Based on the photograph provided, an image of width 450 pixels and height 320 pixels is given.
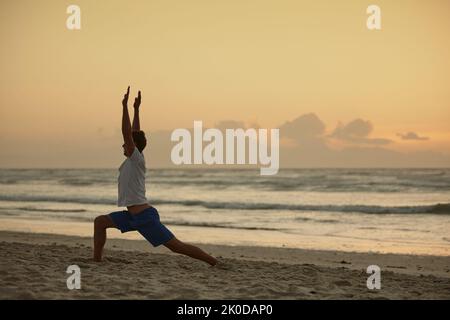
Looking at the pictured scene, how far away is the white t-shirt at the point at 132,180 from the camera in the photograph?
612 cm

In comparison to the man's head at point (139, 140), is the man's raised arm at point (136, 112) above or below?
above

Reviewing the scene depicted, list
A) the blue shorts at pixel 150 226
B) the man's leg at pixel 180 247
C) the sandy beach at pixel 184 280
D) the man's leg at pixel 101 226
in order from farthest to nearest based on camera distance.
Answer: the man's leg at pixel 101 226, the man's leg at pixel 180 247, the blue shorts at pixel 150 226, the sandy beach at pixel 184 280

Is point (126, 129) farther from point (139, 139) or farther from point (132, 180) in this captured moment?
point (132, 180)

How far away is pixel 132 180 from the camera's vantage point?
6.14m

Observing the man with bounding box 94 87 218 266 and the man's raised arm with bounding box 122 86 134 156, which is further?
the man with bounding box 94 87 218 266

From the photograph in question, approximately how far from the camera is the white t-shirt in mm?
6125

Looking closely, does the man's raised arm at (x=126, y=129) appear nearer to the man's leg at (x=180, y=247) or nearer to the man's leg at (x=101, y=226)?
the man's leg at (x=101, y=226)

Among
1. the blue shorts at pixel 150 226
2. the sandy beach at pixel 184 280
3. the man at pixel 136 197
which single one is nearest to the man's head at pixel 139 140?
the man at pixel 136 197

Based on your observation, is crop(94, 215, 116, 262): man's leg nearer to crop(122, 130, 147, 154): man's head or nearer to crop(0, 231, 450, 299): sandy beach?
crop(0, 231, 450, 299): sandy beach

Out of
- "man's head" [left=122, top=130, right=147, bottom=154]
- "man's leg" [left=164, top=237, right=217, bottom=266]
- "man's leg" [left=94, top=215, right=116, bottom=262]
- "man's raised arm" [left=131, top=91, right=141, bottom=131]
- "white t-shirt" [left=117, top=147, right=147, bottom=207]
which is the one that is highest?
"man's raised arm" [left=131, top=91, right=141, bottom=131]

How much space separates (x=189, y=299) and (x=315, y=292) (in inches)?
55.2

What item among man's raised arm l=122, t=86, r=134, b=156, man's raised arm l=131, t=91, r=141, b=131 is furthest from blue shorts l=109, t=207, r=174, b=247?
man's raised arm l=131, t=91, r=141, b=131

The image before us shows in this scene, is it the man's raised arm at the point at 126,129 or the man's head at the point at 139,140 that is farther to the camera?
the man's head at the point at 139,140

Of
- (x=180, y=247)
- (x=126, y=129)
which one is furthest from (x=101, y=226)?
(x=126, y=129)
